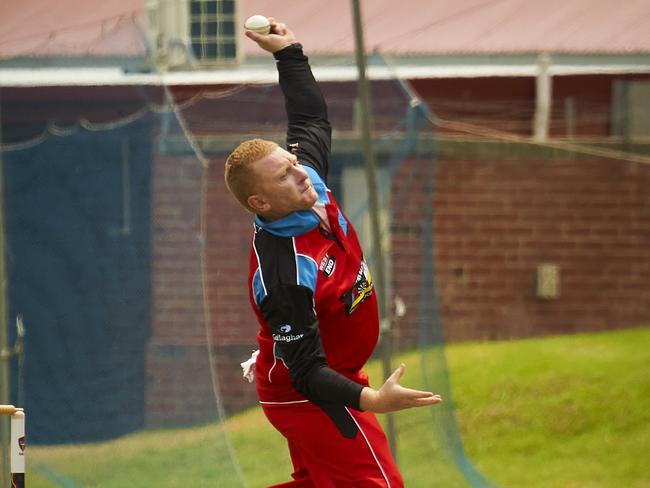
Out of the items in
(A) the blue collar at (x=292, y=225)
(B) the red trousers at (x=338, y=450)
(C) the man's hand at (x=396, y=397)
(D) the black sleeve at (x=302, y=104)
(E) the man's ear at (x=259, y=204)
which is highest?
(D) the black sleeve at (x=302, y=104)

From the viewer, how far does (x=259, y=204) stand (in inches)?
175

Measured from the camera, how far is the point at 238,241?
23.6 ft

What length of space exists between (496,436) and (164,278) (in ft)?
12.1

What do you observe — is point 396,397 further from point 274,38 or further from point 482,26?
point 482,26

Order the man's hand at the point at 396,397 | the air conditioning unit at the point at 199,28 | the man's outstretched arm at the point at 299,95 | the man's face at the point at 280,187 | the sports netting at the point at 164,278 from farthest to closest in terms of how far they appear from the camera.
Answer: the air conditioning unit at the point at 199,28 < the sports netting at the point at 164,278 < the man's outstretched arm at the point at 299,95 < the man's face at the point at 280,187 < the man's hand at the point at 396,397

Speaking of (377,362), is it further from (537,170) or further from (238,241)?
(537,170)

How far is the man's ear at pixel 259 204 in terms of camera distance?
444cm

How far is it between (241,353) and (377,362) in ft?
2.60

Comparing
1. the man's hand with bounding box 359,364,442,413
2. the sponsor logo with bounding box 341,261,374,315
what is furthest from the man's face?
the man's hand with bounding box 359,364,442,413

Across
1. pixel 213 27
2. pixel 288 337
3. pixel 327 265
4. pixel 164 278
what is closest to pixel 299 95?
pixel 327 265

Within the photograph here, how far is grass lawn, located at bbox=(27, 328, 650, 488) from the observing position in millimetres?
6742

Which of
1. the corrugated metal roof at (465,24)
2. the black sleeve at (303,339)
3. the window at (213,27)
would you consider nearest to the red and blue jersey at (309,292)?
the black sleeve at (303,339)

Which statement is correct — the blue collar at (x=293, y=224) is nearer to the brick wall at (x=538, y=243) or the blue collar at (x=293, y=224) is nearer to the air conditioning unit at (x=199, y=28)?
the air conditioning unit at (x=199, y=28)

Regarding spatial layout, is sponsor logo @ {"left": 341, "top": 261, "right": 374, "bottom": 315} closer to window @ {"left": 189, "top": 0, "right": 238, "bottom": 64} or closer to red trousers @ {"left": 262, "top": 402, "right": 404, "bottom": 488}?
red trousers @ {"left": 262, "top": 402, "right": 404, "bottom": 488}
